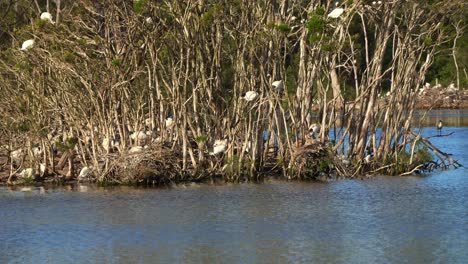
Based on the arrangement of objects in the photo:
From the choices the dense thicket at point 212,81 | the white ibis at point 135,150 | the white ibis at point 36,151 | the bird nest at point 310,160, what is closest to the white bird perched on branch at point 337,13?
the dense thicket at point 212,81

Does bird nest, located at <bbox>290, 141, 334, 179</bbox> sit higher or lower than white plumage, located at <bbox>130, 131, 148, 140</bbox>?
lower

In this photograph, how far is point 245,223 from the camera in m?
A: 18.5

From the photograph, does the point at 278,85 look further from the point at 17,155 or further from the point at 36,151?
the point at 17,155

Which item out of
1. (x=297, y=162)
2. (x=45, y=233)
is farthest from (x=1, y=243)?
(x=297, y=162)

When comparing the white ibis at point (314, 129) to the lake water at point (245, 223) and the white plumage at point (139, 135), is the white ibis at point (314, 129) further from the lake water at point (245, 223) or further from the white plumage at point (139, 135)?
the white plumage at point (139, 135)

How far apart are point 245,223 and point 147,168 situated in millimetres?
5303

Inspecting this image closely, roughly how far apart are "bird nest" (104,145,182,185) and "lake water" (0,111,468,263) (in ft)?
2.08

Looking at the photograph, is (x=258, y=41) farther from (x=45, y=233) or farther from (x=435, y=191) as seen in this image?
(x=45, y=233)

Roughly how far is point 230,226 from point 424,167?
886 centimetres

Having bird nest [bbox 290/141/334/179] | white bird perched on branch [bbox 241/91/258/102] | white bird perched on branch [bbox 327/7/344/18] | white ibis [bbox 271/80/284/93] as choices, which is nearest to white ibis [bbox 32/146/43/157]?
white bird perched on branch [bbox 241/91/258/102]

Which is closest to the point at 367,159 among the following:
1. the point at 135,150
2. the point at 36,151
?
the point at 135,150

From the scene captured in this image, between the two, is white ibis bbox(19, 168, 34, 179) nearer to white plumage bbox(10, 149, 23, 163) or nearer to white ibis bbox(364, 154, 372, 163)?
white plumage bbox(10, 149, 23, 163)

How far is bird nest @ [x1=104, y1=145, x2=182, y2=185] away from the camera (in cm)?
2339

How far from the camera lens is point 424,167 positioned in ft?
85.1
